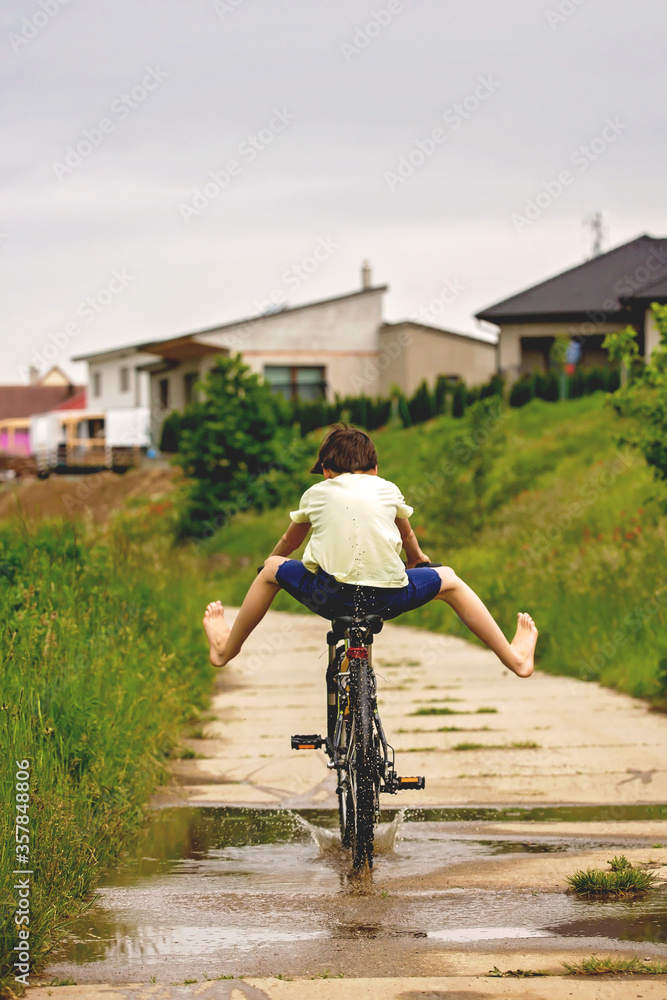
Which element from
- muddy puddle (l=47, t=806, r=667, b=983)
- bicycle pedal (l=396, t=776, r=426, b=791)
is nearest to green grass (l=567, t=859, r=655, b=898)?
muddy puddle (l=47, t=806, r=667, b=983)

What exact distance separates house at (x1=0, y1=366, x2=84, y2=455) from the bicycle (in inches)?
3118

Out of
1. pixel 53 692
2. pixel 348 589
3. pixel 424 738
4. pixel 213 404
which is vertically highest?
pixel 213 404

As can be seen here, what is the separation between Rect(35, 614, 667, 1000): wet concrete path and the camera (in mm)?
3877

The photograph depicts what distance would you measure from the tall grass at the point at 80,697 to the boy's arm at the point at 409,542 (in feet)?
5.65

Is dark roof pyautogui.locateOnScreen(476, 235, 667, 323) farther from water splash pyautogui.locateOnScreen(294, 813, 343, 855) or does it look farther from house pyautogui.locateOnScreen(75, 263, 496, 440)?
water splash pyautogui.locateOnScreen(294, 813, 343, 855)

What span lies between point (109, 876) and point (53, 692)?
1090 millimetres

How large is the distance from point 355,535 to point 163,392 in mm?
48214

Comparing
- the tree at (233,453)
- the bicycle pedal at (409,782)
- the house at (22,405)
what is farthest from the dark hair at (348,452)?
the house at (22,405)

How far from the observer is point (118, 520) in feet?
36.7

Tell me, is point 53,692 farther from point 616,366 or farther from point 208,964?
point 616,366

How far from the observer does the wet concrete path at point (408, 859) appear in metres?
3.88

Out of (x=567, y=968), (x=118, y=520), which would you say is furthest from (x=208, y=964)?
(x=118, y=520)

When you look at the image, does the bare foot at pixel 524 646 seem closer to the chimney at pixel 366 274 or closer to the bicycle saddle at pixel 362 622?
the bicycle saddle at pixel 362 622

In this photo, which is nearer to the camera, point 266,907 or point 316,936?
point 316,936
